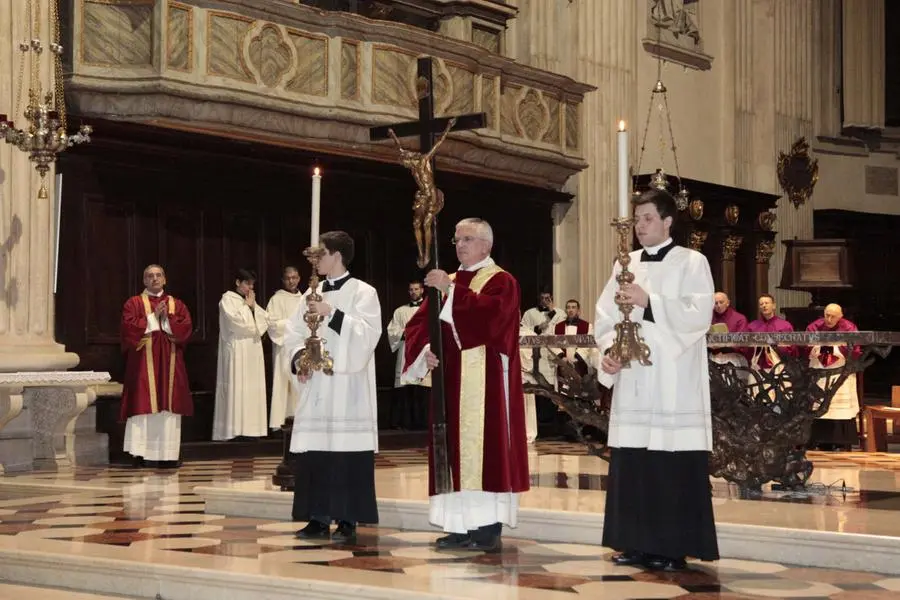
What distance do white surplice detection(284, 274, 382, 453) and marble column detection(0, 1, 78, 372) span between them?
4.98 m

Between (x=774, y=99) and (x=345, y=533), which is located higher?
(x=774, y=99)

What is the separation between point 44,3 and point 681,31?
11.8 m

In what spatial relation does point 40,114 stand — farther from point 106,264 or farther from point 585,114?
point 585,114

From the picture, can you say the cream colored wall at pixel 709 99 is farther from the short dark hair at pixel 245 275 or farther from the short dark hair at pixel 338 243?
the short dark hair at pixel 338 243

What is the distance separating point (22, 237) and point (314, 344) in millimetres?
5599

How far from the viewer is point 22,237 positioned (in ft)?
38.7

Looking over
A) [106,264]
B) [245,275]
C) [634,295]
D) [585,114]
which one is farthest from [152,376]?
[585,114]

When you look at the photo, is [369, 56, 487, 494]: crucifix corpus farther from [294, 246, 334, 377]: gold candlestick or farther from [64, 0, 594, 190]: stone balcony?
[64, 0, 594, 190]: stone balcony

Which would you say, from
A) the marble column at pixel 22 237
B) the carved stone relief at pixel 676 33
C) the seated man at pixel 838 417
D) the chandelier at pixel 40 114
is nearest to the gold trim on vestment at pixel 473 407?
the chandelier at pixel 40 114

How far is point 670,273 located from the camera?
20.8 ft

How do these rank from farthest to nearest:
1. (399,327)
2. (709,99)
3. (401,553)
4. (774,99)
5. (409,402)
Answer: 1. (774,99)
2. (709,99)
3. (409,402)
4. (399,327)
5. (401,553)

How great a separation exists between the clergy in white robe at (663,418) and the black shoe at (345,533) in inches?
59.3

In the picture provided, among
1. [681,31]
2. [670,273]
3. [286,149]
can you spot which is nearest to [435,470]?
[670,273]

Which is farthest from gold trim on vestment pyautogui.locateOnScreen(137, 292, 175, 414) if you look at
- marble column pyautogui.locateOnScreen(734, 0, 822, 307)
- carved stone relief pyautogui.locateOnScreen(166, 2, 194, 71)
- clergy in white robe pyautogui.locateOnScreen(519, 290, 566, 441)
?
marble column pyautogui.locateOnScreen(734, 0, 822, 307)
